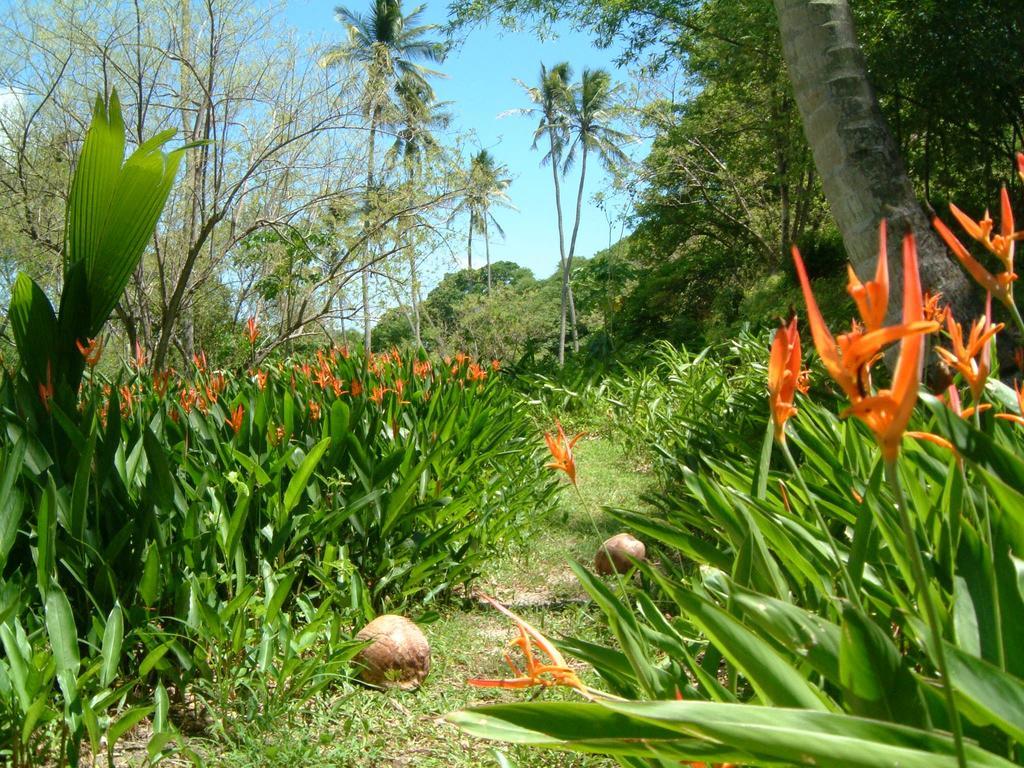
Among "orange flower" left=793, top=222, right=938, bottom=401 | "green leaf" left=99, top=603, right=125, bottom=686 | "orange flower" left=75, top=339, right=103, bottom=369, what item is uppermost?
"orange flower" left=75, top=339, right=103, bottom=369

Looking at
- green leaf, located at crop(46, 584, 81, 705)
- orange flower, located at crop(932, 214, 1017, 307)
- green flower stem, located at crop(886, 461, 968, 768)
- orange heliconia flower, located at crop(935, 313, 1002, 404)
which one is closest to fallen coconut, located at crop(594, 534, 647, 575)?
green leaf, located at crop(46, 584, 81, 705)

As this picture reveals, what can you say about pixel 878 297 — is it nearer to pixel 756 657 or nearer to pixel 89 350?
pixel 756 657

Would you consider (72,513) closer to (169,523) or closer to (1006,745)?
(169,523)

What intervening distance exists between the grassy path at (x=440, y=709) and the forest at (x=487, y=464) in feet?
0.05

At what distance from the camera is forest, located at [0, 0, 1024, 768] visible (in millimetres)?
771

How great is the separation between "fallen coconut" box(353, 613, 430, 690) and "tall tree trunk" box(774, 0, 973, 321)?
245 centimetres

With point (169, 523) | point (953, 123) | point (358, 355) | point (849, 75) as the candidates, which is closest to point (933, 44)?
point (953, 123)

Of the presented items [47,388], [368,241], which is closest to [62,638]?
[47,388]

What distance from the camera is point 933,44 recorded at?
24.1ft

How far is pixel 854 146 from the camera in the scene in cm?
366

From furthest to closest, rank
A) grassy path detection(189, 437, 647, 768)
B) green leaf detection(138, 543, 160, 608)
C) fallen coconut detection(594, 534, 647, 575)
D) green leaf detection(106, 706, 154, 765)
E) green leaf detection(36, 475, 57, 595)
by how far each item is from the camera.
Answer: fallen coconut detection(594, 534, 647, 575) < green leaf detection(138, 543, 160, 608) < grassy path detection(189, 437, 647, 768) < green leaf detection(36, 475, 57, 595) < green leaf detection(106, 706, 154, 765)

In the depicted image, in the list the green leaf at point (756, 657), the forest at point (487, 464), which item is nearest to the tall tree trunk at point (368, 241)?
the forest at point (487, 464)

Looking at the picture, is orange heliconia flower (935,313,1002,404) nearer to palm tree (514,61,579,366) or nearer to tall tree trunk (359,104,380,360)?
tall tree trunk (359,104,380,360)

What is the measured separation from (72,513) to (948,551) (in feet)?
6.48
